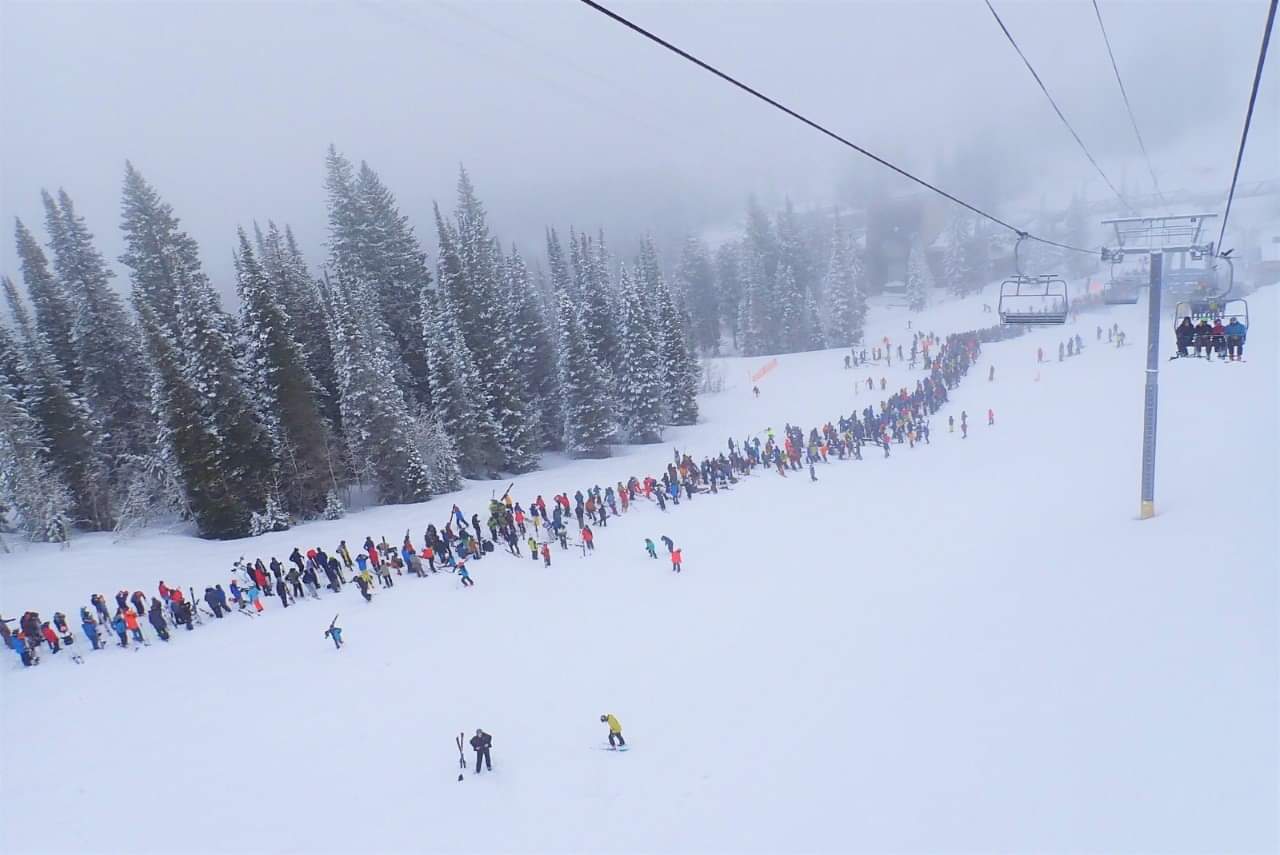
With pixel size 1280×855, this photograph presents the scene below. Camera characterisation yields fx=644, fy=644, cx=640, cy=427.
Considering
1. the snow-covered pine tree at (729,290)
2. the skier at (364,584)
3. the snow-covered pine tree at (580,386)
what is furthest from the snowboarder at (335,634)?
the snow-covered pine tree at (729,290)

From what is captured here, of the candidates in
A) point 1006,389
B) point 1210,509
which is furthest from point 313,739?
point 1006,389

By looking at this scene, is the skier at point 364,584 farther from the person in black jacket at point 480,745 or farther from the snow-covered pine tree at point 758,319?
the snow-covered pine tree at point 758,319

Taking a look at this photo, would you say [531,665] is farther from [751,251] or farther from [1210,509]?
[751,251]

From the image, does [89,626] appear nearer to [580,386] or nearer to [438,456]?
[438,456]

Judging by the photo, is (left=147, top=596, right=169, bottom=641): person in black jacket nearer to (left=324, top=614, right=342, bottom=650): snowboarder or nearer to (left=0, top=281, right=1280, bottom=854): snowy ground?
(left=0, top=281, right=1280, bottom=854): snowy ground

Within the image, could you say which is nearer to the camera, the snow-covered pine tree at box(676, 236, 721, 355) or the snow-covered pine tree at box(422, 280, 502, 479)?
the snow-covered pine tree at box(422, 280, 502, 479)

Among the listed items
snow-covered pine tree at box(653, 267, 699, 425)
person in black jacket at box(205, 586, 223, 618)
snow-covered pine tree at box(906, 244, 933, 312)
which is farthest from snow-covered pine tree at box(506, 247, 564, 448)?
snow-covered pine tree at box(906, 244, 933, 312)

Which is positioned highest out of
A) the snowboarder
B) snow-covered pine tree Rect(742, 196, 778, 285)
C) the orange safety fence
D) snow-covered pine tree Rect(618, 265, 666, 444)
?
snow-covered pine tree Rect(742, 196, 778, 285)

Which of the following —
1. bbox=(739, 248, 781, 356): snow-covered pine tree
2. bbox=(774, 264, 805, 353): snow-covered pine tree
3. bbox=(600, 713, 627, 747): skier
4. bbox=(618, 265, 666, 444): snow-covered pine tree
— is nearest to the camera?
bbox=(600, 713, 627, 747): skier
